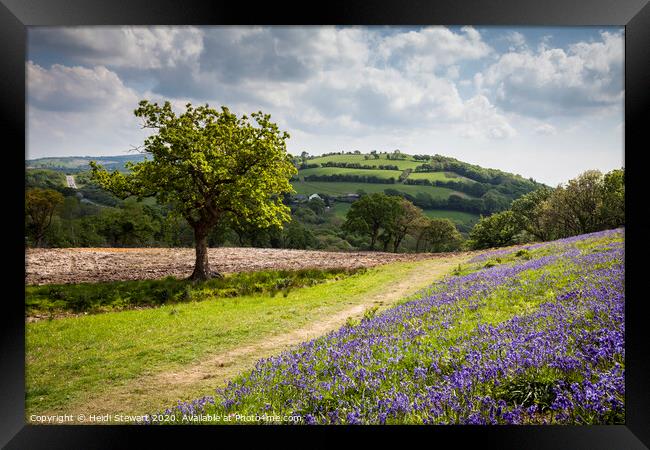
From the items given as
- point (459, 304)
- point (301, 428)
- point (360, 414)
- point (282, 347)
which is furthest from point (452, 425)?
point (282, 347)

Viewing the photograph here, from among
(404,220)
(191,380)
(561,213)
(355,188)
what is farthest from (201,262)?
(561,213)

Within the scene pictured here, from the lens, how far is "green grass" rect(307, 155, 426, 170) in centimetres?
1141

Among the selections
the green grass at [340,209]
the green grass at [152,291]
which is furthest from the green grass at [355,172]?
the green grass at [152,291]

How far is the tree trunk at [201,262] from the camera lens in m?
16.1

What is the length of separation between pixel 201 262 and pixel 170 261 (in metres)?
3.97

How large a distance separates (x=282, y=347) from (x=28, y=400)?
503cm

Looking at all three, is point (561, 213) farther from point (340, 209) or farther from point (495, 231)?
point (340, 209)

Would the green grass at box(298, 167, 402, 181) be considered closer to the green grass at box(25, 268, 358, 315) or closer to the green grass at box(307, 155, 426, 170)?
the green grass at box(307, 155, 426, 170)

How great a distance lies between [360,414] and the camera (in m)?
4.81

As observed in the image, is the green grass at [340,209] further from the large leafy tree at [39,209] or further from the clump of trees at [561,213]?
the large leafy tree at [39,209]

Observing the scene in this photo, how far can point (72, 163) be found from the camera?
9.48 metres

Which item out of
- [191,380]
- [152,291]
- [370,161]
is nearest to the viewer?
[191,380]

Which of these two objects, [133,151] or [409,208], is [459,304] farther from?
[133,151]
